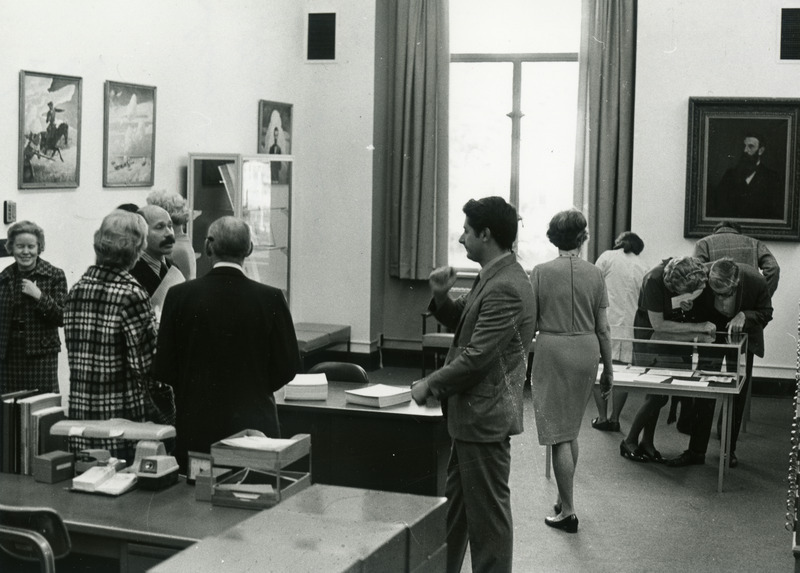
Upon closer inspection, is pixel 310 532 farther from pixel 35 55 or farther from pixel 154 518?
pixel 35 55

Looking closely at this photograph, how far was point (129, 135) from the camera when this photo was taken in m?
7.89

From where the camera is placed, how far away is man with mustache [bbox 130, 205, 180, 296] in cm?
520

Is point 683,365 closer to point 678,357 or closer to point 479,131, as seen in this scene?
point 678,357

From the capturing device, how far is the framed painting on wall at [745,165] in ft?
33.3

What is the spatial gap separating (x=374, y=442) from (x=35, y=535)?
2524 millimetres

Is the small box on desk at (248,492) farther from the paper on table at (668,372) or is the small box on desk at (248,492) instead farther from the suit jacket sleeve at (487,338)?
the paper on table at (668,372)

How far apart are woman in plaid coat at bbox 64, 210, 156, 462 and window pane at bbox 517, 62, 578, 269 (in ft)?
24.5

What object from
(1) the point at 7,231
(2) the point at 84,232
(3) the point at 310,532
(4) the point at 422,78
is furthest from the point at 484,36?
(3) the point at 310,532

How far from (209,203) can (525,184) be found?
3.84 meters

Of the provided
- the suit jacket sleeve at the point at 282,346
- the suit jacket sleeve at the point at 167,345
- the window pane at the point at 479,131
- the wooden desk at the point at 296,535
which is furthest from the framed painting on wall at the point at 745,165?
the wooden desk at the point at 296,535

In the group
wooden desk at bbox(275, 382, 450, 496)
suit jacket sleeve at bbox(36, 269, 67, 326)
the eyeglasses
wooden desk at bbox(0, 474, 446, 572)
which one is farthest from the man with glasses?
wooden desk at bbox(0, 474, 446, 572)

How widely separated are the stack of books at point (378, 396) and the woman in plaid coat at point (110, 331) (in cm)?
146

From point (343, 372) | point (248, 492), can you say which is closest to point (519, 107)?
point (343, 372)

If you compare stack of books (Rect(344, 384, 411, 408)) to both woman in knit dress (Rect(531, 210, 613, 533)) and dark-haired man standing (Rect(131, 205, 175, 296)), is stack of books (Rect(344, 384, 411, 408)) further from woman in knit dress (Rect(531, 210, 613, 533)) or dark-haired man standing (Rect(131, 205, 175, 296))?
dark-haired man standing (Rect(131, 205, 175, 296))
